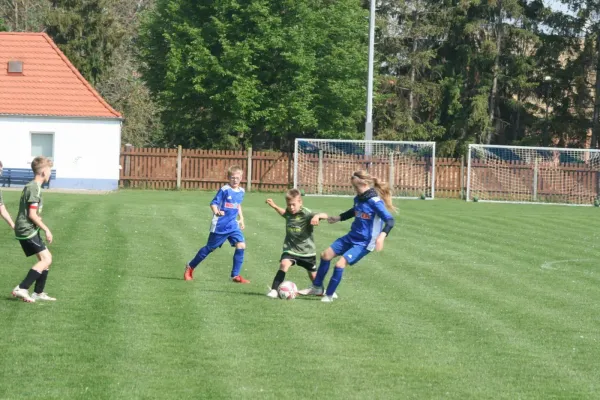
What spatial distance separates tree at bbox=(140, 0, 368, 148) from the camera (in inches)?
1966

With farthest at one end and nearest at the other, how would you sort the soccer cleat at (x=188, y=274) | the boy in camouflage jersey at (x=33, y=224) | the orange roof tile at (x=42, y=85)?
the orange roof tile at (x=42, y=85) < the soccer cleat at (x=188, y=274) < the boy in camouflage jersey at (x=33, y=224)

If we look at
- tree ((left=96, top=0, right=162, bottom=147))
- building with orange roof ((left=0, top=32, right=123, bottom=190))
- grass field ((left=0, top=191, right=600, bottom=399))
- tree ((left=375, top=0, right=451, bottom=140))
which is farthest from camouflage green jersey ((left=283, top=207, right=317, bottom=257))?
tree ((left=96, top=0, right=162, bottom=147))

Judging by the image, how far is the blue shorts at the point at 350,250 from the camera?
12.5 m

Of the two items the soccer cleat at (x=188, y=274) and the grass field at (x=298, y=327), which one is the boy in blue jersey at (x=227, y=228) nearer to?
the soccer cleat at (x=188, y=274)

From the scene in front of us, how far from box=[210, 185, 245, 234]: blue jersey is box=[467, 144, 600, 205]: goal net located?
27.1 metres

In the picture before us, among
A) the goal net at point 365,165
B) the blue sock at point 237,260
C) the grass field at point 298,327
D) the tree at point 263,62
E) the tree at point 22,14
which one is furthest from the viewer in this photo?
the tree at point 22,14

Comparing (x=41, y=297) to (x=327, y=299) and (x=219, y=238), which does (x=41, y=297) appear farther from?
(x=327, y=299)

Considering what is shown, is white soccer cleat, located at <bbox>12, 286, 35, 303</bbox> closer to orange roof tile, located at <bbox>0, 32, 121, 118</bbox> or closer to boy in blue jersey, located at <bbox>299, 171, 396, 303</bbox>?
boy in blue jersey, located at <bbox>299, 171, 396, 303</bbox>

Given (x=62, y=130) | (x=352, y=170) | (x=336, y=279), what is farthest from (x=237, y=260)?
(x=62, y=130)

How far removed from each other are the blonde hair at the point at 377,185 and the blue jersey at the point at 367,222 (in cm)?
11

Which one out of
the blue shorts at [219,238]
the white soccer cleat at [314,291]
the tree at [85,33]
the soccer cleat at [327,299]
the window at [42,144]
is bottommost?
the soccer cleat at [327,299]

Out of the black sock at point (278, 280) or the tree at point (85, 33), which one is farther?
the tree at point (85, 33)

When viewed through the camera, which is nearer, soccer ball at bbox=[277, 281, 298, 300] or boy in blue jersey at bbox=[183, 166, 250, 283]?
soccer ball at bbox=[277, 281, 298, 300]

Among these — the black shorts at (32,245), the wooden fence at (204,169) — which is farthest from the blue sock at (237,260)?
the wooden fence at (204,169)
